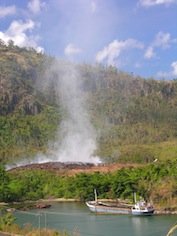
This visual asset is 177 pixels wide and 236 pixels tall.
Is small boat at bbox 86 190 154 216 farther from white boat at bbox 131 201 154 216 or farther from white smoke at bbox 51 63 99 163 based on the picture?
white smoke at bbox 51 63 99 163

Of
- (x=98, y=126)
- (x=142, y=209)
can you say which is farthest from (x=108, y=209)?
(x=98, y=126)

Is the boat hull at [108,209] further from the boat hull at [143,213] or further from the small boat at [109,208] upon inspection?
the boat hull at [143,213]

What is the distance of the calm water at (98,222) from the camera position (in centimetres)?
5175

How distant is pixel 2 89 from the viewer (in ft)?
604

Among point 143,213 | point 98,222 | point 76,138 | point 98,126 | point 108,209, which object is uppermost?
point 98,126

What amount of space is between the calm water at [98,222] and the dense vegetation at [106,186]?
23.3 ft

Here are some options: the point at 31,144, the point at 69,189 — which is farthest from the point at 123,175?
the point at 31,144

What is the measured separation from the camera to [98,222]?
200 feet

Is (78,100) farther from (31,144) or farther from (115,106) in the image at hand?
(31,144)

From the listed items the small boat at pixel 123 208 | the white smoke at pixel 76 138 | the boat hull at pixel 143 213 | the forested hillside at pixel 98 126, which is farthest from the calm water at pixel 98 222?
the white smoke at pixel 76 138

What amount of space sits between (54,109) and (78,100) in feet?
38.1

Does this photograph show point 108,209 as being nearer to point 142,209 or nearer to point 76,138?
point 142,209

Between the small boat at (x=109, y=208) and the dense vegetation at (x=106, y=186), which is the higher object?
the dense vegetation at (x=106, y=186)

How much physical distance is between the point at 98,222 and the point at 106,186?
825 inches
